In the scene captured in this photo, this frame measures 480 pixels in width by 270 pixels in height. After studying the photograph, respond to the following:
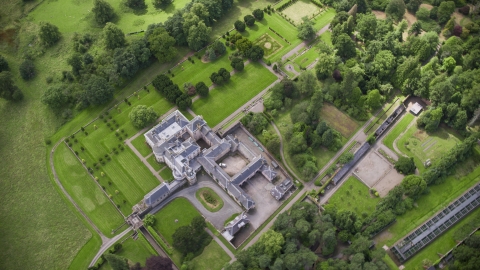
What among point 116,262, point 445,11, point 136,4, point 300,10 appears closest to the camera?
point 116,262

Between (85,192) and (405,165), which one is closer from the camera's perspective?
(85,192)

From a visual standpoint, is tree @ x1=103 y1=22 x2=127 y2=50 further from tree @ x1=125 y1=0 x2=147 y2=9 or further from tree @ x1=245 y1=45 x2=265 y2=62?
tree @ x1=245 y1=45 x2=265 y2=62

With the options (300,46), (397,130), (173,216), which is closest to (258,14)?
(300,46)

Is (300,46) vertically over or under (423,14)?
over

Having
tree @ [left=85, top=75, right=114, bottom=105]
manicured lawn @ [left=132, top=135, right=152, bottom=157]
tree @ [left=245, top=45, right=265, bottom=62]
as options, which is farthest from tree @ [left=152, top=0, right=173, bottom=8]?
manicured lawn @ [left=132, top=135, right=152, bottom=157]

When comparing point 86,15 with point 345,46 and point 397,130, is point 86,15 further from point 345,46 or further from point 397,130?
point 397,130

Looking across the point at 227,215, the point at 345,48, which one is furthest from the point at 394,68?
the point at 227,215
